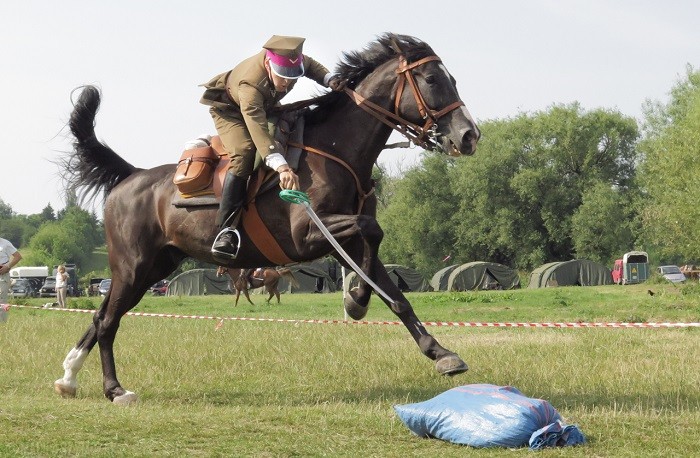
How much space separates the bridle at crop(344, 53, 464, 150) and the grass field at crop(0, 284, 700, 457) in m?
2.48

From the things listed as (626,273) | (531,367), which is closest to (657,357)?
(531,367)

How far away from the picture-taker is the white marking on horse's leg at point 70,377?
32.8 feet

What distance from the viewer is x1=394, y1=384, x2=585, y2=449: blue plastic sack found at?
6.40 meters

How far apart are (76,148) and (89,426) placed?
4.75 m

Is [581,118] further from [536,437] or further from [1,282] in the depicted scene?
[536,437]

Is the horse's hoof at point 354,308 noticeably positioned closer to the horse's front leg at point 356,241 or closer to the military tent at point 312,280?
the horse's front leg at point 356,241

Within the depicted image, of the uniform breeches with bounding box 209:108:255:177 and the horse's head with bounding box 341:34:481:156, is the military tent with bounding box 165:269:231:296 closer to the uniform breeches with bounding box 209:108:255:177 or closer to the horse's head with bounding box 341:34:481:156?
the uniform breeches with bounding box 209:108:255:177

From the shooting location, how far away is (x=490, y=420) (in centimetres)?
655

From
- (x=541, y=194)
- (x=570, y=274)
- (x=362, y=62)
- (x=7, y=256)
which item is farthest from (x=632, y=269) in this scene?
(x=362, y=62)

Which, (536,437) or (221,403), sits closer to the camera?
(536,437)

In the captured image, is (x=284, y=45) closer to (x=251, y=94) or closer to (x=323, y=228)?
(x=251, y=94)

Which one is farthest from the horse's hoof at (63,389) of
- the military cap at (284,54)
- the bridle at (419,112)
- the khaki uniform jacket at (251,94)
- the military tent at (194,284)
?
the military tent at (194,284)

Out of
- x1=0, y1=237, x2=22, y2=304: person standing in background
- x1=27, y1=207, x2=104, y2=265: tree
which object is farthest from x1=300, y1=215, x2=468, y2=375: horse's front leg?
x1=27, y1=207, x2=104, y2=265: tree

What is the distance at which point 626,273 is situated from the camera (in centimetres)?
6450
